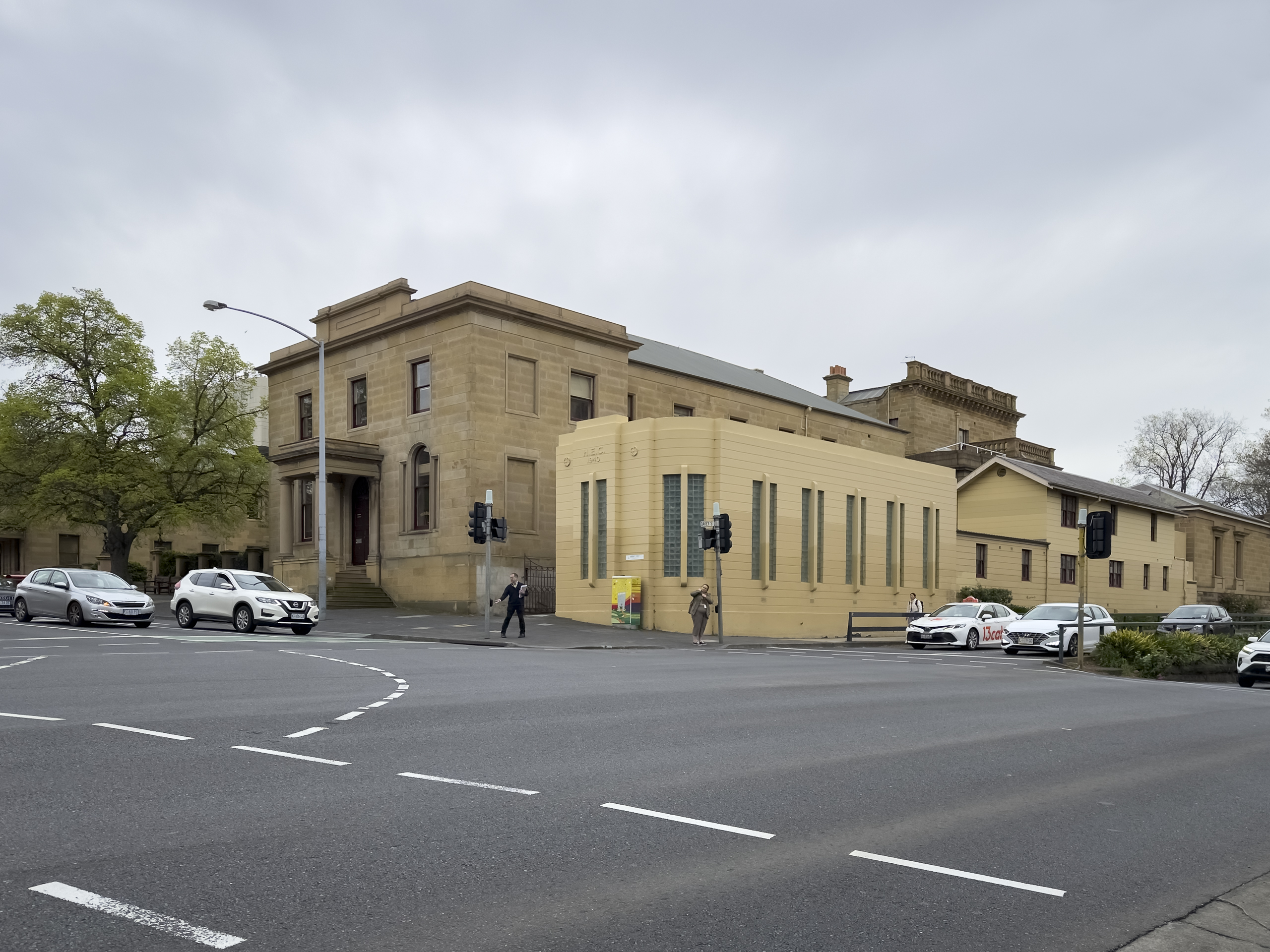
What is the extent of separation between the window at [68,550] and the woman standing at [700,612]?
42.8 meters

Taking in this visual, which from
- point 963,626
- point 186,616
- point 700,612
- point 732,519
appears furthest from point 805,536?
point 186,616

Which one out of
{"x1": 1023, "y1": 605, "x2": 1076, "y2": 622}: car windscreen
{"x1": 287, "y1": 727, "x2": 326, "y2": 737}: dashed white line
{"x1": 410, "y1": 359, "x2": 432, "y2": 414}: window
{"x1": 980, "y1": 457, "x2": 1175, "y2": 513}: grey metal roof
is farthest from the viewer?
{"x1": 980, "y1": 457, "x2": 1175, "y2": 513}: grey metal roof

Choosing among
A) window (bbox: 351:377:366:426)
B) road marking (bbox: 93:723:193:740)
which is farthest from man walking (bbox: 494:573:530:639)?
road marking (bbox: 93:723:193:740)

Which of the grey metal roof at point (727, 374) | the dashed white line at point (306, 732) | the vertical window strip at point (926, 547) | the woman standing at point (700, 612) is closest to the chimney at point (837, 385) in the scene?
the grey metal roof at point (727, 374)

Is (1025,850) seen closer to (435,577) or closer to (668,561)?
(668,561)

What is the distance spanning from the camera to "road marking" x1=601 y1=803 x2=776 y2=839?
6.27m

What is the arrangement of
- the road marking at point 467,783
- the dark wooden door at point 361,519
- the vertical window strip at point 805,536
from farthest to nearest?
the dark wooden door at point 361,519, the vertical window strip at point 805,536, the road marking at point 467,783

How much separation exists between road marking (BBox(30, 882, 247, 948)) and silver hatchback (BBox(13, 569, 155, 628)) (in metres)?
24.3

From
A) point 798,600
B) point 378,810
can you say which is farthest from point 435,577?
point 378,810

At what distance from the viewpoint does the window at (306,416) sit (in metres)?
44.4

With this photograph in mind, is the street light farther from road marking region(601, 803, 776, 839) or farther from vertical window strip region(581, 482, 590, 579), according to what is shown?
road marking region(601, 803, 776, 839)

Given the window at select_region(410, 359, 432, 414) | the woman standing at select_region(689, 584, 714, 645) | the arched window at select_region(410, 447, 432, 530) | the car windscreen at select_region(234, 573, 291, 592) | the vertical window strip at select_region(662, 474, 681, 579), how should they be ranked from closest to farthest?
the car windscreen at select_region(234, 573, 291, 592) < the woman standing at select_region(689, 584, 714, 645) < the vertical window strip at select_region(662, 474, 681, 579) < the arched window at select_region(410, 447, 432, 530) < the window at select_region(410, 359, 432, 414)

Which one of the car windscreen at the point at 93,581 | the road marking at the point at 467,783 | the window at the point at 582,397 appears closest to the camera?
the road marking at the point at 467,783

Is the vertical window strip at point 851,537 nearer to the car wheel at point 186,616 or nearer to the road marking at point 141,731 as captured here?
the car wheel at point 186,616
